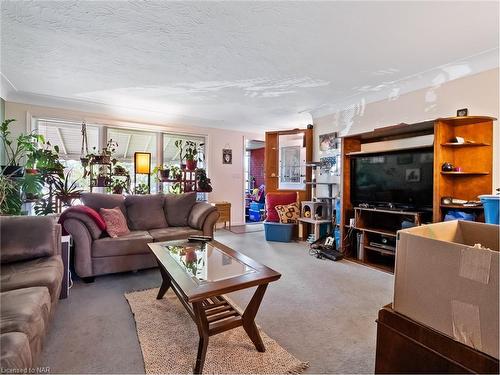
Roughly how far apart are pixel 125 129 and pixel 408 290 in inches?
209

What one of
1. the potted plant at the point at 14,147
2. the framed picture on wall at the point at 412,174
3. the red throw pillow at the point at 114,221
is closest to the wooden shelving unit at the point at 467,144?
the framed picture on wall at the point at 412,174

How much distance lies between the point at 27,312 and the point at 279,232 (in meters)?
3.70

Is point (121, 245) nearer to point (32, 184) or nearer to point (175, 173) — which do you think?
point (32, 184)

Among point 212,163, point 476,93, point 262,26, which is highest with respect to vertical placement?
point 262,26

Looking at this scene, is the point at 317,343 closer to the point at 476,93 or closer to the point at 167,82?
the point at 476,93

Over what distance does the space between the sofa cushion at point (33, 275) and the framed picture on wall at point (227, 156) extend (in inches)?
167

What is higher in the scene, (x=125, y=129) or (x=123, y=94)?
(x=123, y=94)

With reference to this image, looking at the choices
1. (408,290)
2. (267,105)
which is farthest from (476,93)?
(408,290)

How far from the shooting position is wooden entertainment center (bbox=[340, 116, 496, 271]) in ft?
8.71

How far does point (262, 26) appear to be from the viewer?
7.03 feet

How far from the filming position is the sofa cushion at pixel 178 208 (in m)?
3.79

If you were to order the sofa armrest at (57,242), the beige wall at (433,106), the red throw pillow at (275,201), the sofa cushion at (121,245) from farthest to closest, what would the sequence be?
the red throw pillow at (275,201)
the sofa cushion at (121,245)
the beige wall at (433,106)
the sofa armrest at (57,242)

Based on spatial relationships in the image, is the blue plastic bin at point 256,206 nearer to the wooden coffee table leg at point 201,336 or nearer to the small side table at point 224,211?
the small side table at point 224,211

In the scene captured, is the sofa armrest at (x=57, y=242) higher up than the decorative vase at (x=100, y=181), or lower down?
lower down
